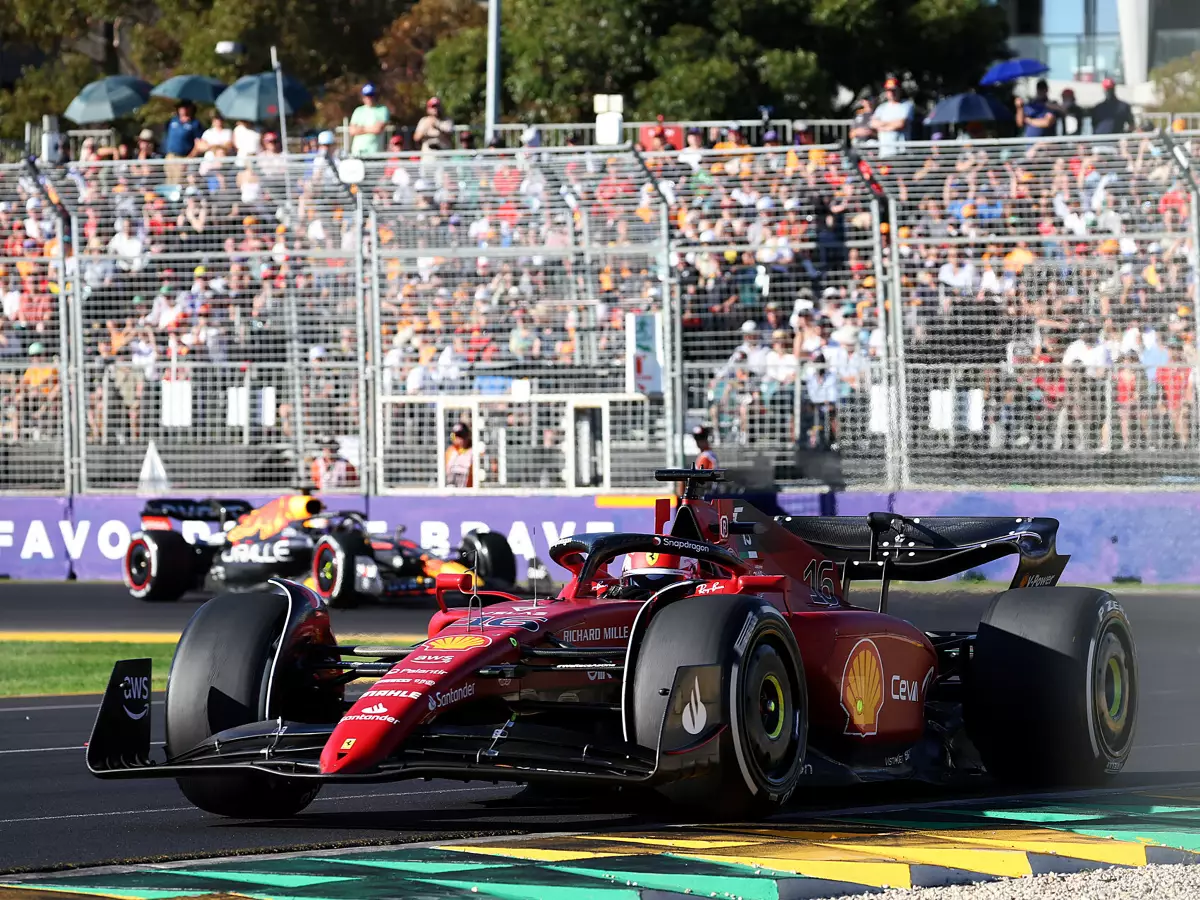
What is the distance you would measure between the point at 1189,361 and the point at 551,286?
20.6 feet

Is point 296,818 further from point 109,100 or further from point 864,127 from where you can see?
point 109,100

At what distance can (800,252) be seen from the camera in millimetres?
19328

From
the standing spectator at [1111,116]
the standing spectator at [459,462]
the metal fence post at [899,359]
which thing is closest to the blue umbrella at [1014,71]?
the standing spectator at [1111,116]

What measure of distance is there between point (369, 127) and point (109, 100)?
545 centimetres

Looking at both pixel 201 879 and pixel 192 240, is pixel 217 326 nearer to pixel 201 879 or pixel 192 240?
pixel 192 240

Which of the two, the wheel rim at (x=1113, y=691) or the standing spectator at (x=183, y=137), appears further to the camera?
the standing spectator at (x=183, y=137)

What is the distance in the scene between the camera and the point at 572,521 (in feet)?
65.4

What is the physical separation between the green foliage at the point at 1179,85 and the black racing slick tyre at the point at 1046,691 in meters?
17.1

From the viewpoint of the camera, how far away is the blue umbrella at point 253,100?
82.9 feet

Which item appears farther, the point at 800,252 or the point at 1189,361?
the point at 800,252

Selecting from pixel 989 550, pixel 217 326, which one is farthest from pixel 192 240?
pixel 989 550

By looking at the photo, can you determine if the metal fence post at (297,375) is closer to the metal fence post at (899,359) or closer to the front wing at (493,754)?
the metal fence post at (899,359)

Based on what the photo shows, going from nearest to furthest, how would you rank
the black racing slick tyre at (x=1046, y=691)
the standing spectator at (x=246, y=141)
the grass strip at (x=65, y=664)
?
the black racing slick tyre at (x=1046, y=691), the grass strip at (x=65, y=664), the standing spectator at (x=246, y=141)

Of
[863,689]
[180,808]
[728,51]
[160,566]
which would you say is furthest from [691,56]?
[180,808]
